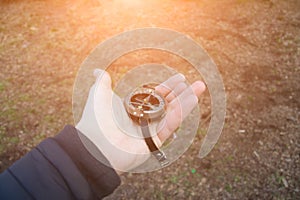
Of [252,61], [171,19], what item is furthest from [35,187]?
[171,19]

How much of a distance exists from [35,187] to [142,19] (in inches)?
116

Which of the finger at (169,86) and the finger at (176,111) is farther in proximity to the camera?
the finger at (169,86)

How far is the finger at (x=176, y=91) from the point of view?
246cm

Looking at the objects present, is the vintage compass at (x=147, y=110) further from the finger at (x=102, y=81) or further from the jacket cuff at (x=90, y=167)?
the jacket cuff at (x=90, y=167)

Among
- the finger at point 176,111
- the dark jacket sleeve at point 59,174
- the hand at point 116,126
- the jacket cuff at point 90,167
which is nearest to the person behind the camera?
the dark jacket sleeve at point 59,174

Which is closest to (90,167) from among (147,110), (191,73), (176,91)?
(147,110)

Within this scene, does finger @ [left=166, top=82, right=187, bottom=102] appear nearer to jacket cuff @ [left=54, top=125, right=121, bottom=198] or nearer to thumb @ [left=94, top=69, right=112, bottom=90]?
thumb @ [left=94, top=69, right=112, bottom=90]

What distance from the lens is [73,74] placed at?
3.59m

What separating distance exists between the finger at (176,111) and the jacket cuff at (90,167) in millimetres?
540

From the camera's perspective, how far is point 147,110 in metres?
2.20

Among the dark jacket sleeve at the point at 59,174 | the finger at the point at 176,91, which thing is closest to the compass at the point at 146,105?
the finger at the point at 176,91

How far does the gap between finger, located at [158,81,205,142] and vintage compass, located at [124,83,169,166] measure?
74 mm

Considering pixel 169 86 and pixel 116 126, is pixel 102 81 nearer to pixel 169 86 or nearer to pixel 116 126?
pixel 116 126

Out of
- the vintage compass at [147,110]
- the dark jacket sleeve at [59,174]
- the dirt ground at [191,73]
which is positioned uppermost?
the dark jacket sleeve at [59,174]
